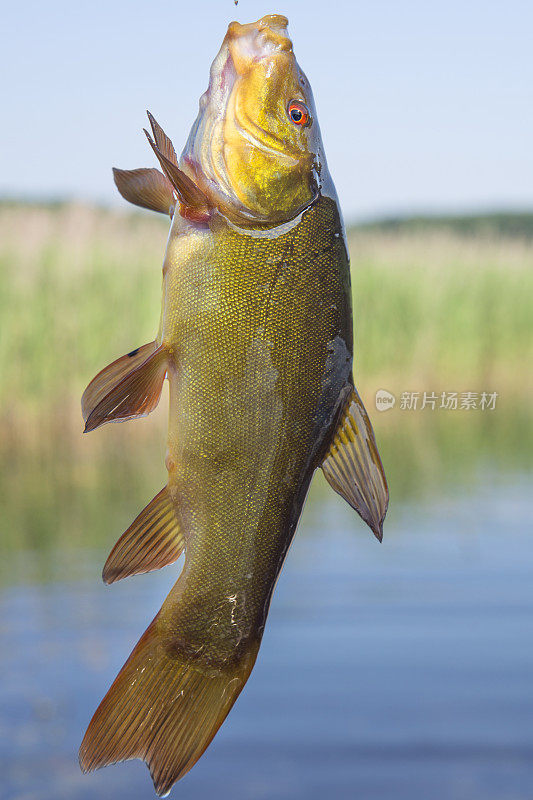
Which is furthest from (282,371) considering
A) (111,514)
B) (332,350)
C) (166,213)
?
(111,514)

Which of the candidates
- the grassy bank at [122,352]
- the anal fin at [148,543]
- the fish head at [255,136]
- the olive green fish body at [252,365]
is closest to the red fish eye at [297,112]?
the fish head at [255,136]

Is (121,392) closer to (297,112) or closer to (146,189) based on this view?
(146,189)

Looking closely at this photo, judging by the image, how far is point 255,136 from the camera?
172 cm

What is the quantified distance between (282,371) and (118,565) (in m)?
0.41

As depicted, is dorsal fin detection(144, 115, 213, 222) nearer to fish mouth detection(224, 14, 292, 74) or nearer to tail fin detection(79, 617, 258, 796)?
fish mouth detection(224, 14, 292, 74)

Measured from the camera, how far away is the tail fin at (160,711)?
1.74m

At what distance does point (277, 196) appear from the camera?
1.71 m

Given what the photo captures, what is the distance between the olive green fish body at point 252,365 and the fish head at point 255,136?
45mm

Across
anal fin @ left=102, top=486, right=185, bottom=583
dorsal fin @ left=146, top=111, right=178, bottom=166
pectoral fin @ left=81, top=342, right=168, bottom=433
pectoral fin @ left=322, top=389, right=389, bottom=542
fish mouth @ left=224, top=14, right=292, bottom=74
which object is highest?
fish mouth @ left=224, top=14, right=292, bottom=74

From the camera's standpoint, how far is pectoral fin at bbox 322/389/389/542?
66.7 inches

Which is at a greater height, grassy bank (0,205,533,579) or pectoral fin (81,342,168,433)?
pectoral fin (81,342,168,433)

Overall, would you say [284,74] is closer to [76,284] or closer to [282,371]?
[282,371]

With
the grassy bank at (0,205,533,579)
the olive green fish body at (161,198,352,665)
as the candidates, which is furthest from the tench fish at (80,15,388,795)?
the grassy bank at (0,205,533,579)

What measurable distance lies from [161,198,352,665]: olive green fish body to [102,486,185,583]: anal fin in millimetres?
26
